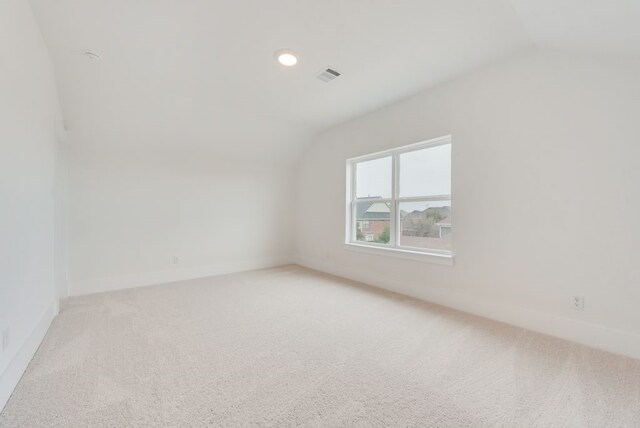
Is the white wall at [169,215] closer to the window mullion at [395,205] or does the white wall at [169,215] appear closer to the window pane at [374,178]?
the window pane at [374,178]

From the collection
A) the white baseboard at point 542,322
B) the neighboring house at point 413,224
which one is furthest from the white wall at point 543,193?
the neighboring house at point 413,224

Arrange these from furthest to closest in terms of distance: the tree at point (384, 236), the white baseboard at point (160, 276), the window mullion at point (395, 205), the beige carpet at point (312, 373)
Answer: the tree at point (384, 236) < the window mullion at point (395, 205) < the white baseboard at point (160, 276) < the beige carpet at point (312, 373)

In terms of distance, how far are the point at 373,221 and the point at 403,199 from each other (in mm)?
671

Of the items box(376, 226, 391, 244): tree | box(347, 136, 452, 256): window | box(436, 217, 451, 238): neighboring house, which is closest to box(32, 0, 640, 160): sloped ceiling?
box(347, 136, 452, 256): window

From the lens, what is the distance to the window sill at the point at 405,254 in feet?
10.2

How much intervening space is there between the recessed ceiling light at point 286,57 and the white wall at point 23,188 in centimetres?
170

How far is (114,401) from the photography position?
1543mm

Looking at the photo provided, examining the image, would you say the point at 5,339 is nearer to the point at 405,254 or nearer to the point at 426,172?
the point at 405,254

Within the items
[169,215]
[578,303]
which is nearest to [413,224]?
[578,303]

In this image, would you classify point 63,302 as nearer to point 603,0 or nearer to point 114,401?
point 114,401

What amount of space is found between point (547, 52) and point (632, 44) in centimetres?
59

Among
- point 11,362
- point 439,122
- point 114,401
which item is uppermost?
point 439,122

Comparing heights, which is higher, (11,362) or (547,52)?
(547,52)

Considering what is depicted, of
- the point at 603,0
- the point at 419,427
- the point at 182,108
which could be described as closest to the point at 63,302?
the point at 182,108
